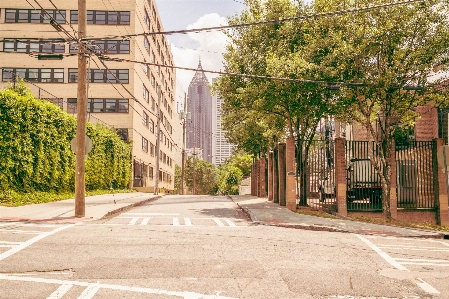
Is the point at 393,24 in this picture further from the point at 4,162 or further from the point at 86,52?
the point at 4,162

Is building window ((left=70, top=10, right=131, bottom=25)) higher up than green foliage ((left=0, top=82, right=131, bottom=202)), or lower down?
higher up

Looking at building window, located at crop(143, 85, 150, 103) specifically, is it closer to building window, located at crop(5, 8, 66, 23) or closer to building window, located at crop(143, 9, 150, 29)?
building window, located at crop(143, 9, 150, 29)

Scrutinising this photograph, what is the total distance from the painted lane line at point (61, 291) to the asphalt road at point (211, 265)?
0.01m

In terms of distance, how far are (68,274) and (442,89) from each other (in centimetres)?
1834

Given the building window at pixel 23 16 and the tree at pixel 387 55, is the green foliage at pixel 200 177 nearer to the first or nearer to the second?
the building window at pixel 23 16

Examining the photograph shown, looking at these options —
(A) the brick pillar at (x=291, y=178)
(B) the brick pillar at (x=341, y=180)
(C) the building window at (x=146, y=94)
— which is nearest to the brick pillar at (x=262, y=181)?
(A) the brick pillar at (x=291, y=178)

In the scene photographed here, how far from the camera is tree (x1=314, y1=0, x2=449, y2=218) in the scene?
17.7 metres

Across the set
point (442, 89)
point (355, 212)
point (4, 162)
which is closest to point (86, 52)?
point (4, 162)

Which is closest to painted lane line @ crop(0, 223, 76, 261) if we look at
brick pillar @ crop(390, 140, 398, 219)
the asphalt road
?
the asphalt road

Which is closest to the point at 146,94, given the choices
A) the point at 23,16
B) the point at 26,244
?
the point at 23,16

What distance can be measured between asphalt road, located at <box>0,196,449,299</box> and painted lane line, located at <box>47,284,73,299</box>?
1 cm

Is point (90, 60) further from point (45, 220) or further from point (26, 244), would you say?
point (26, 244)

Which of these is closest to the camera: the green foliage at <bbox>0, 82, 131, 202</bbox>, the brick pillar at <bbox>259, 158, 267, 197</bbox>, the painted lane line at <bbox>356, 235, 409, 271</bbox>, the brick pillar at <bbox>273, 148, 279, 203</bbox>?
the painted lane line at <bbox>356, 235, 409, 271</bbox>

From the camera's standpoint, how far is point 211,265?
7594mm
